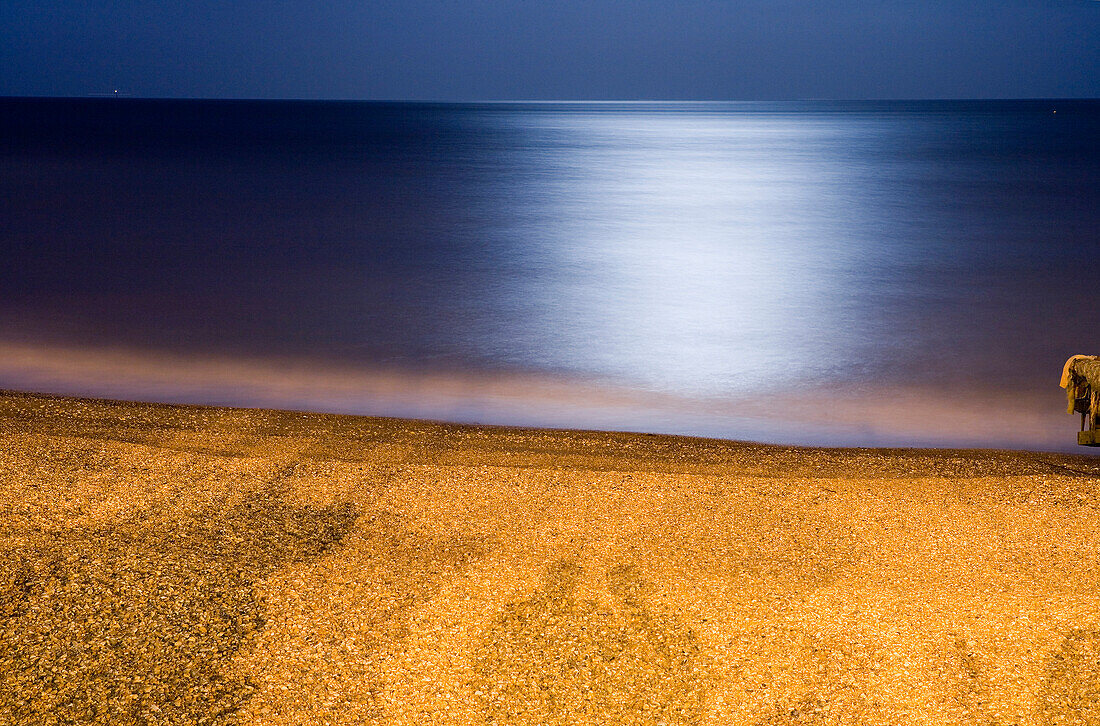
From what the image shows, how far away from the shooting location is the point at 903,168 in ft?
111

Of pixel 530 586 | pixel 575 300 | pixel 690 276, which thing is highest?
pixel 690 276

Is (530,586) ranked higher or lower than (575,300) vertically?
lower

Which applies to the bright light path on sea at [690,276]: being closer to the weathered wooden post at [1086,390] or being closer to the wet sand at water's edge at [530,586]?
the weathered wooden post at [1086,390]

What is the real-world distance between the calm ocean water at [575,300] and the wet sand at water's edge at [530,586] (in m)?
2.58

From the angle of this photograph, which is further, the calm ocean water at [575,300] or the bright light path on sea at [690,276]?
the bright light path on sea at [690,276]

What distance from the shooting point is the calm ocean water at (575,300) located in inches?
333

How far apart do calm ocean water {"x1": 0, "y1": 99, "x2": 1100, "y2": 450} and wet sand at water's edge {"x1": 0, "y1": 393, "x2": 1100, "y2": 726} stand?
8.47ft

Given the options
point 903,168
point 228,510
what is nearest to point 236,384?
point 228,510

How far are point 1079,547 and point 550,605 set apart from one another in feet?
7.65

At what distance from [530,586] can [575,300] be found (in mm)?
8695

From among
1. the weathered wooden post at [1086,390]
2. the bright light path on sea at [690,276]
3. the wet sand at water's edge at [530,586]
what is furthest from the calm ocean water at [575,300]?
the wet sand at water's edge at [530,586]

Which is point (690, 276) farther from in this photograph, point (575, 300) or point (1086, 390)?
point (1086, 390)

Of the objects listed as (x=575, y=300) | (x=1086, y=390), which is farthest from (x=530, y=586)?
(x=575, y=300)

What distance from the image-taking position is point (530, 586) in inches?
157
